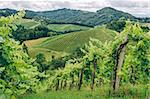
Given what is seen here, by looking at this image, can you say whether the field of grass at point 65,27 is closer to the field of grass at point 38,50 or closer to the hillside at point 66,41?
the field of grass at point 38,50

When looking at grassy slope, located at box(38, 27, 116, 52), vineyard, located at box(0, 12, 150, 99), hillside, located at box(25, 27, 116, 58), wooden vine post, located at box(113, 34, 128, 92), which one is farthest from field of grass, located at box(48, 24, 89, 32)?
wooden vine post, located at box(113, 34, 128, 92)

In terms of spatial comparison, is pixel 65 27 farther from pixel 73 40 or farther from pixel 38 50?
pixel 38 50

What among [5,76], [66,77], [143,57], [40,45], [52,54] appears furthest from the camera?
[40,45]

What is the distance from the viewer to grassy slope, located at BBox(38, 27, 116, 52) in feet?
434

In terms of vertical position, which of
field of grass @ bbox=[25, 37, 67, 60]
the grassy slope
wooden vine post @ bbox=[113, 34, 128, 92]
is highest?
wooden vine post @ bbox=[113, 34, 128, 92]

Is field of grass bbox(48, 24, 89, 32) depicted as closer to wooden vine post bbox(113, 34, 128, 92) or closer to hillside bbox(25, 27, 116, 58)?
hillside bbox(25, 27, 116, 58)

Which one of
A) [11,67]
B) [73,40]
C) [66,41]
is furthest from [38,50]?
[11,67]

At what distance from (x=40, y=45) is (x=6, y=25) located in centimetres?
12574

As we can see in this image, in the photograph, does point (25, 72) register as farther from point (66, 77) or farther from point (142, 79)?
point (66, 77)

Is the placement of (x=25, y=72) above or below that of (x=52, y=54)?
above

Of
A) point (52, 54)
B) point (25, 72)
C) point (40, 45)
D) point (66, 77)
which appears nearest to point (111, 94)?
point (25, 72)

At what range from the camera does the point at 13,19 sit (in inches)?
382

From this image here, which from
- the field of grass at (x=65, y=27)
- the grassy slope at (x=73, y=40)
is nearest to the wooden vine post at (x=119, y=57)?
the grassy slope at (x=73, y=40)

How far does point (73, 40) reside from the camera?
447 feet
